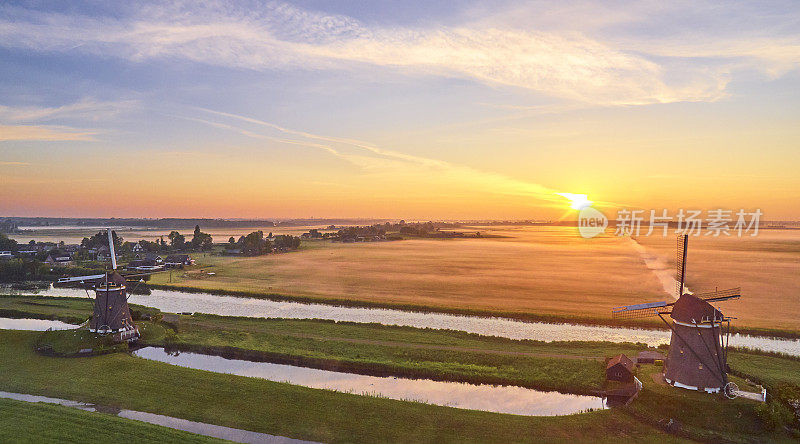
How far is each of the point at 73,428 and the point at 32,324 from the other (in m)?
28.5

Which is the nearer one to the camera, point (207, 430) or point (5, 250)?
point (207, 430)

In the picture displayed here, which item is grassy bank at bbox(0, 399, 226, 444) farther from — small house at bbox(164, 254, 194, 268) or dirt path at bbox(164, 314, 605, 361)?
small house at bbox(164, 254, 194, 268)

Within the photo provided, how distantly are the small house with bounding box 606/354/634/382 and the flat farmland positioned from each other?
15.3m

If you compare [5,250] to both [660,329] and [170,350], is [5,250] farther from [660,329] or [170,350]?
[660,329]

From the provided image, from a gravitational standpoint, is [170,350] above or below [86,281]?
below

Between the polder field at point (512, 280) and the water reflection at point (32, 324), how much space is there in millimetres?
16343

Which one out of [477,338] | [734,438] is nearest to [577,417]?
[734,438]

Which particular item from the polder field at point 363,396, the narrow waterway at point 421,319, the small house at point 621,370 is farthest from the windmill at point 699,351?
the narrow waterway at point 421,319

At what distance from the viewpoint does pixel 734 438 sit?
730 inches

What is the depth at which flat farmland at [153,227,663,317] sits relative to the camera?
46.1 metres

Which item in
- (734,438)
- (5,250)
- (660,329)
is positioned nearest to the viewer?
(734,438)

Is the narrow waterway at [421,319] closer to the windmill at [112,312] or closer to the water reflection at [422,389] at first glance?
the water reflection at [422,389]

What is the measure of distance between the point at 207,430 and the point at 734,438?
2449 cm

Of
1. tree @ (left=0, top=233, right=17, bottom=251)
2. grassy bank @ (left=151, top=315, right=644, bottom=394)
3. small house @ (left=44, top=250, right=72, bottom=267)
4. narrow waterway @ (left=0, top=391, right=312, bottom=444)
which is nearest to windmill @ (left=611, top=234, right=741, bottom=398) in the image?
grassy bank @ (left=151, top=315, right=644, bottom=394)
